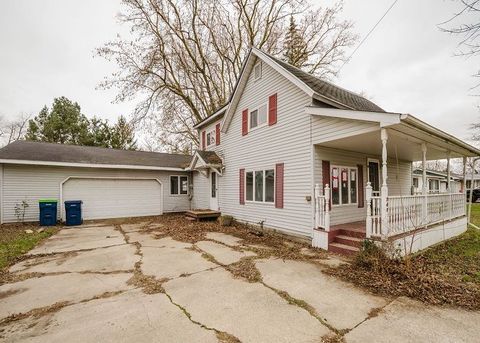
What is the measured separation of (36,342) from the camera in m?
2.68

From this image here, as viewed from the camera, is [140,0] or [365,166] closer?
[365,166]

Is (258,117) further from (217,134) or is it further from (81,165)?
(81,165)

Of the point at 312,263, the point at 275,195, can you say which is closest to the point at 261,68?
the point at 275,195

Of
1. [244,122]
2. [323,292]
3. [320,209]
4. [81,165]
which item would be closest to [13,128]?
[81,165]

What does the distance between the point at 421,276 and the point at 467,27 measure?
4.80 metres

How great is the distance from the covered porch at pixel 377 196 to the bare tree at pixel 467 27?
60.9 inches

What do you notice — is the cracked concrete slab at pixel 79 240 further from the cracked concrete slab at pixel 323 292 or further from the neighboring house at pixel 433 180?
the neighboring house at pixel 433 180

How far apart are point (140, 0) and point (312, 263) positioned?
774 inches

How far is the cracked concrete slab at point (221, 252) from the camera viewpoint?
5.83 metres

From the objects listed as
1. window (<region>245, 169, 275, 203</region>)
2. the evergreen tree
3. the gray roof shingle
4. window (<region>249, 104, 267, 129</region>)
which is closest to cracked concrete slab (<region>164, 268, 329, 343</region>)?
window (<region>245, 169, 275, 203</region>)

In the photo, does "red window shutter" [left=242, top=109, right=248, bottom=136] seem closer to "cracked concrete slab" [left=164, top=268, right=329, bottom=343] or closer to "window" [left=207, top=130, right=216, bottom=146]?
"window" [left=207, top=130, right=216, bottom=146]

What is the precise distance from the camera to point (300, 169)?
755 centimetres

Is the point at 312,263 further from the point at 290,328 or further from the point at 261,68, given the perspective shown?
the point at 261,68

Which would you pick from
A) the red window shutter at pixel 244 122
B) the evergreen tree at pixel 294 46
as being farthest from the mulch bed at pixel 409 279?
the evergreen tree at pixel 294 46
